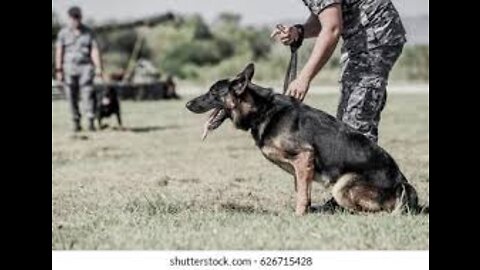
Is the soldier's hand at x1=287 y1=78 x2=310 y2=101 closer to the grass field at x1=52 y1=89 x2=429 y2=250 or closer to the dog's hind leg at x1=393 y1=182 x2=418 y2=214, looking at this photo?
the grass field at x1=52 y1=89 x2=429 y2=250

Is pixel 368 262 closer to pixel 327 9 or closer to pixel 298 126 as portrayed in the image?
pixel 298 126

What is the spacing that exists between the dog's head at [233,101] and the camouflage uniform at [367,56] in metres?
1.04

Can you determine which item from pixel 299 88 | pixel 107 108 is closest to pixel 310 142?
pixel 299 88

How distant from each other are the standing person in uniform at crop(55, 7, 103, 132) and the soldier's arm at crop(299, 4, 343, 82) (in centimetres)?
854

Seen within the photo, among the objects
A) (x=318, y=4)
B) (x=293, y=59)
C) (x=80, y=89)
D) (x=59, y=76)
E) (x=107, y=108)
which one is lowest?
(x=107, y=108)

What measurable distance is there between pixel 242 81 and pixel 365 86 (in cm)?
137

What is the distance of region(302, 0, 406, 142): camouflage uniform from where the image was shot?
769cm

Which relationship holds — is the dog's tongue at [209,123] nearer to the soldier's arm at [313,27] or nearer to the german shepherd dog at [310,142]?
the german shepherd dog at [310,142]

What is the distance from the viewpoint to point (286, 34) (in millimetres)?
7711

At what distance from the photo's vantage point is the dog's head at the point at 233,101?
282 inches

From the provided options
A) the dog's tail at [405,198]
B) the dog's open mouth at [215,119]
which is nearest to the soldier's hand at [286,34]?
the dog's open mouth at [215,119]

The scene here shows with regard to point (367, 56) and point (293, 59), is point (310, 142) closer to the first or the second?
point (293, 59)

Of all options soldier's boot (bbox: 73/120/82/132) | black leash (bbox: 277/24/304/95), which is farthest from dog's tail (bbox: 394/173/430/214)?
soldier's boot (bbox: 73/120/82/132)

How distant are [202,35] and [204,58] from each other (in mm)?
2667
